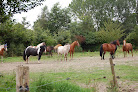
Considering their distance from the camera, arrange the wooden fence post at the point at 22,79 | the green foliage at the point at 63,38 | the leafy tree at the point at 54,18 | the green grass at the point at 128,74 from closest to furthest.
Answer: the wooden fence post at the point at 22,79, the green grass at the point at 128,74, the green foliage at the point at 63,38, the leafy tree at the point at 54,18

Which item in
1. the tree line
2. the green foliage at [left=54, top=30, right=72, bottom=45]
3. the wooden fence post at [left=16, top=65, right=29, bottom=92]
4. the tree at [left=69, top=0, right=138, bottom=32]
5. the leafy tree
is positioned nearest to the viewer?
the wooden fence post at [left=16, top=65, right=29, bottom=92]

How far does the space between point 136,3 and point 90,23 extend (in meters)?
19.2

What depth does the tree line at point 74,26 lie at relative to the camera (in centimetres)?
2281

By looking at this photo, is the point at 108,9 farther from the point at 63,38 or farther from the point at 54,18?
the point at 63,38

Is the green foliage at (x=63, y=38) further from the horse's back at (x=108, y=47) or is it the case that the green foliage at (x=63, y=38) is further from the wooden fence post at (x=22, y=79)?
the wooden fence post at (x=22, y=79)

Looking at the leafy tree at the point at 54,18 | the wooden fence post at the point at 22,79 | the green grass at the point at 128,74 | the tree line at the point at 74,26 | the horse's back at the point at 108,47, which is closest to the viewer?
the wooden fence post at the point at 22,79

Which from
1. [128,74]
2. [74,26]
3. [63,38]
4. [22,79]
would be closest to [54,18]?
[74,26]

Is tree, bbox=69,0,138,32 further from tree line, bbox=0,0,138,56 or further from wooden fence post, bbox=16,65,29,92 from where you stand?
wooden fence post, bbox=16,65,29,92

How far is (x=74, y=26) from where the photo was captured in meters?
35.1

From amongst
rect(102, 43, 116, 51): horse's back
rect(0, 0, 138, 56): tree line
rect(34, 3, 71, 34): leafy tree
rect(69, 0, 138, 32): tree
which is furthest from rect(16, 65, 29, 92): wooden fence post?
rect(69, 0, 138, 32): tree

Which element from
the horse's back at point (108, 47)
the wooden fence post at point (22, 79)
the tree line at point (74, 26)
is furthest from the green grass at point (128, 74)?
the horse's back at point (108, 47)

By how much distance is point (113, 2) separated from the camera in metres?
50.2

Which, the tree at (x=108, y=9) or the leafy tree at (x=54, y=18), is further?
the tree at (x=108, y=9)

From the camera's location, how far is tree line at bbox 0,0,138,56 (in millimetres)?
22812
